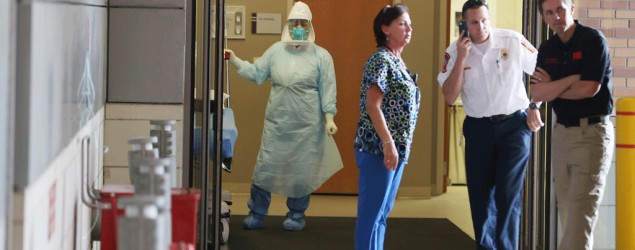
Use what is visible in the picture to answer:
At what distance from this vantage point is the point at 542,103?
18.0 ft

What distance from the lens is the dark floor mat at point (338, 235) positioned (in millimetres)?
6363

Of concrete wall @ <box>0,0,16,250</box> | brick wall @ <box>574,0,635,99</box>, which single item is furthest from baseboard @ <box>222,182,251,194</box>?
concrete wall @ <box>0,0,16,250</box>

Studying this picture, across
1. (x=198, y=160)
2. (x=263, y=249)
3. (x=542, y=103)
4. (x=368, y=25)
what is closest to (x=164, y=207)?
(x=198, y=160)

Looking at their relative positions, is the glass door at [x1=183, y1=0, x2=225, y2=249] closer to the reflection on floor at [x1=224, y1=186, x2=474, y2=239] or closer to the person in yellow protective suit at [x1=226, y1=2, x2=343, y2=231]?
the person in yellow protective suit at [x1=226, y1=2, x2=343, y2=231]

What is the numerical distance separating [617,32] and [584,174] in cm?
115

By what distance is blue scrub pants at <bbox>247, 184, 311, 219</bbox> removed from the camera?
23.0 ft

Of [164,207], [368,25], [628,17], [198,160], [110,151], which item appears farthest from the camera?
[368,25]

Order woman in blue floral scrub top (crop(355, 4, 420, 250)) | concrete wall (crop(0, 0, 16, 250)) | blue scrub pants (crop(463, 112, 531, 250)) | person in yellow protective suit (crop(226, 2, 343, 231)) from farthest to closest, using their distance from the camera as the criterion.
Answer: person in yellow protective suit (crop(226, 2, 343, 231)), blue scrub pants (crop(463, 112, 531, 250)), woman in blue floral scrub top (crop(355, 4, 420, 250)), concrete wall (crop(0, 0, 16, 250))

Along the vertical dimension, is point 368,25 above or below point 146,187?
above

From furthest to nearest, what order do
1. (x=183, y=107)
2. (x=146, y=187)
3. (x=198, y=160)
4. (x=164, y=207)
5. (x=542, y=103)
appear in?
1. (x=542, y=103)
2. (x=198, y=160)
3. (x=183, y=107)
4. (x=146, y=187)
5. (x=164, y=207)

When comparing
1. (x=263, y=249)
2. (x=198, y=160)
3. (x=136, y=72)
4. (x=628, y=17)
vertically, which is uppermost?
(x=628, y=17)

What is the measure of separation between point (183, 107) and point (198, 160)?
513 mm

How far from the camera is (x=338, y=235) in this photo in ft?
22.5

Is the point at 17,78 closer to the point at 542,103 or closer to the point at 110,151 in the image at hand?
the point at 110,151
